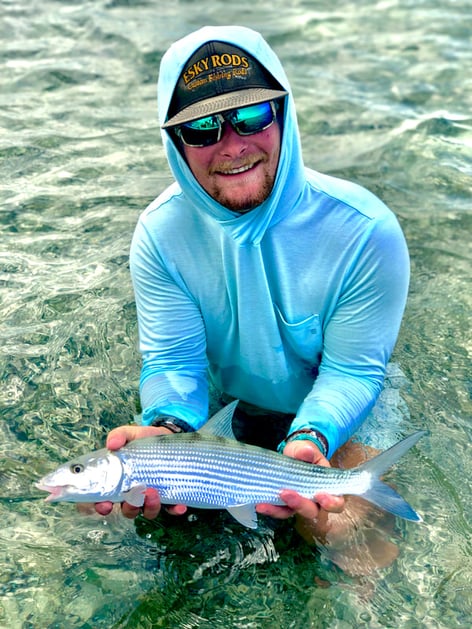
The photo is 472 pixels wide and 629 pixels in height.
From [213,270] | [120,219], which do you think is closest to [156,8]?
[120,219]

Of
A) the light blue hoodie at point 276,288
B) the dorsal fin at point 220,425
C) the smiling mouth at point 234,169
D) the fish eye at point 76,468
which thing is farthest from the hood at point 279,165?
the fish eye at point 76,468

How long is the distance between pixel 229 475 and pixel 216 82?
1.64 metres

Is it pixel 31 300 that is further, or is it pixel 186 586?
pixel 31 300

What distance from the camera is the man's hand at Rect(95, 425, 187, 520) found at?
312cm

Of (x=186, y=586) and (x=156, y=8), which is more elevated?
(x=156, y=8)

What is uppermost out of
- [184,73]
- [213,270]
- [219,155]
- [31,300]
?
[184,73]

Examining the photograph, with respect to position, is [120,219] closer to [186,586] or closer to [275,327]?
[275,327]

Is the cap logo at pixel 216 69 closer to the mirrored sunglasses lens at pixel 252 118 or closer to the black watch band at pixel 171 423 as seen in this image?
the mirrored sunglasses lens at pixel 252 118

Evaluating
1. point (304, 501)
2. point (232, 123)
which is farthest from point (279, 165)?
point (304, 501)

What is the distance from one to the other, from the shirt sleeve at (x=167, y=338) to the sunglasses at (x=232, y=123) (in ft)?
2.29

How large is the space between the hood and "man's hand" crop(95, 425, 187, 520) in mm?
973

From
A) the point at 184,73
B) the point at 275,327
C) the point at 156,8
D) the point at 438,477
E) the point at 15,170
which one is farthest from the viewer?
the point at 156,8

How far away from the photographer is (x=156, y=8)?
11.5m

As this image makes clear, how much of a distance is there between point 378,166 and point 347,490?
4.80 m
